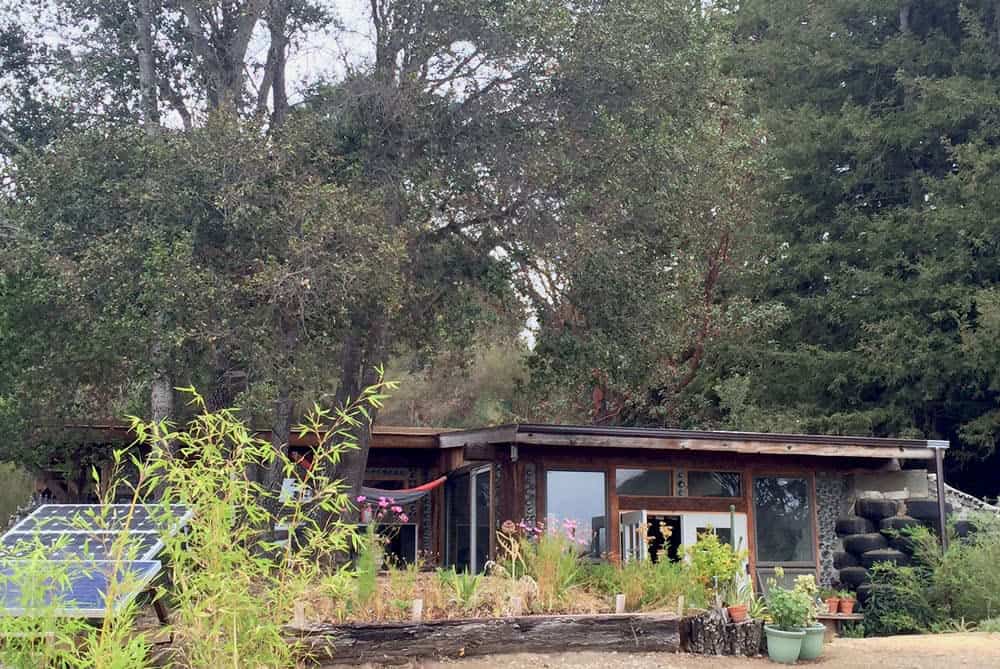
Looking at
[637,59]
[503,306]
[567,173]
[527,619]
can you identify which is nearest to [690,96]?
[637,59]

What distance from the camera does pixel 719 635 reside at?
8586 millimetres

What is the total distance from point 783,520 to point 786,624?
→ 16.8 ft

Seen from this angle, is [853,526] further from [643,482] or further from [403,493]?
[403,493]

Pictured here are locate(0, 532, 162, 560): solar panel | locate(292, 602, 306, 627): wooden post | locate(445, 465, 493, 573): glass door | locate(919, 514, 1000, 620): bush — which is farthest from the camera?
locate(445, 465, 493, 573): glass door

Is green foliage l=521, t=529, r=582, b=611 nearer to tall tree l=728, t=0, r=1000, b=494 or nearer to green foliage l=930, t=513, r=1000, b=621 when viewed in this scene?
green foliage l=930, t=513, r=1000, b=621

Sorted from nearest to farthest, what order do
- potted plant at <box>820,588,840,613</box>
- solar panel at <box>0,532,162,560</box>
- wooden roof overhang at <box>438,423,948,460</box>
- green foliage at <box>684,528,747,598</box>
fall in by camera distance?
solar panel at <box>0,532,162,560</box>
green foliage at <box>684,528,747,598</box>
wooden roof overhang at <box>438,423,948,460</box>
potted plant at <box>820,588,840,613</box>

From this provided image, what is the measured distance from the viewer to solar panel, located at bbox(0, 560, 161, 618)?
4715mm

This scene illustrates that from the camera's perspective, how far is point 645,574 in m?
8.98

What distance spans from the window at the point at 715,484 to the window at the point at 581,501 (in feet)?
4.27

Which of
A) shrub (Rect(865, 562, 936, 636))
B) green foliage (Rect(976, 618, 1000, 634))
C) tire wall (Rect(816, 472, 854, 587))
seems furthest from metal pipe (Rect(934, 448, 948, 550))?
green foliage (Rect(976, 618, 1000, 634))

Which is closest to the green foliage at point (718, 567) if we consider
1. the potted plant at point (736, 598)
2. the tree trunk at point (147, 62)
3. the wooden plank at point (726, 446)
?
the potted plant at point (736, 598)

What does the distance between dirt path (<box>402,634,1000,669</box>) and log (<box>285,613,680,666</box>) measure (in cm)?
8

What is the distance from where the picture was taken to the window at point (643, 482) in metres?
13.0

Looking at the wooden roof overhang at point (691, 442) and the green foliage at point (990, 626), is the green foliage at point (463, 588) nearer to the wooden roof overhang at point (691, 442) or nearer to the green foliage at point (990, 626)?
the wooden roof overhang at point (691, 442)
